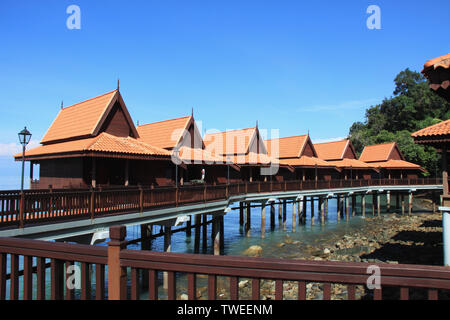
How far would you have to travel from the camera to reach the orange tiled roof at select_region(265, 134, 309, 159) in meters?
34.8

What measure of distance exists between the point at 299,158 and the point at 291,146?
7.92 feet

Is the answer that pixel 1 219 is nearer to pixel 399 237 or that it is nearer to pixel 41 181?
pixel 41 181

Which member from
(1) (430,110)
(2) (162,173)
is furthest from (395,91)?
(2) (162,173)

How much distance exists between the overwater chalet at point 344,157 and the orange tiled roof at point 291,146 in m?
6.46

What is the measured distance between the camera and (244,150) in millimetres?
28844

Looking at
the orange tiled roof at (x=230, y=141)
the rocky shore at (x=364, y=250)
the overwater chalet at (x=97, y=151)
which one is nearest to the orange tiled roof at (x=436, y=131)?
the rocky shore at (x=364, y=250)

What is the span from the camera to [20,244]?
2.95m

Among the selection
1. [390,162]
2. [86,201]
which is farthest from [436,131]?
[390,162]

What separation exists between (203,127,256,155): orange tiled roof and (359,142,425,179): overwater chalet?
23.0 m

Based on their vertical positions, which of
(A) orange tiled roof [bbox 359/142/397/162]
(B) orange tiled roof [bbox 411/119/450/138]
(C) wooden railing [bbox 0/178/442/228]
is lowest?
(C) wooden railing [bbox 0/178/442/228]

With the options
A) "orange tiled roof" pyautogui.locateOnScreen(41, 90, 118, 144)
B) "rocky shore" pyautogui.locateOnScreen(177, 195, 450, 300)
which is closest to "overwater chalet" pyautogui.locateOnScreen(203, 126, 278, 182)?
"rocky shore" pyautogui.locateOnScreen(177, 195, 450, 300)

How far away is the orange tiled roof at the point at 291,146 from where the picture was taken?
34.8 m

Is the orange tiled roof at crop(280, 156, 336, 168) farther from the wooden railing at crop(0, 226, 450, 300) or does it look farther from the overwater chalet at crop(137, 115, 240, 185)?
the wooden railing at crop(0, 226, 450, 300)

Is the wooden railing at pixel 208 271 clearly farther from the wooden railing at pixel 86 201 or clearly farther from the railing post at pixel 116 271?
the wooden railing at pixel 86 201
